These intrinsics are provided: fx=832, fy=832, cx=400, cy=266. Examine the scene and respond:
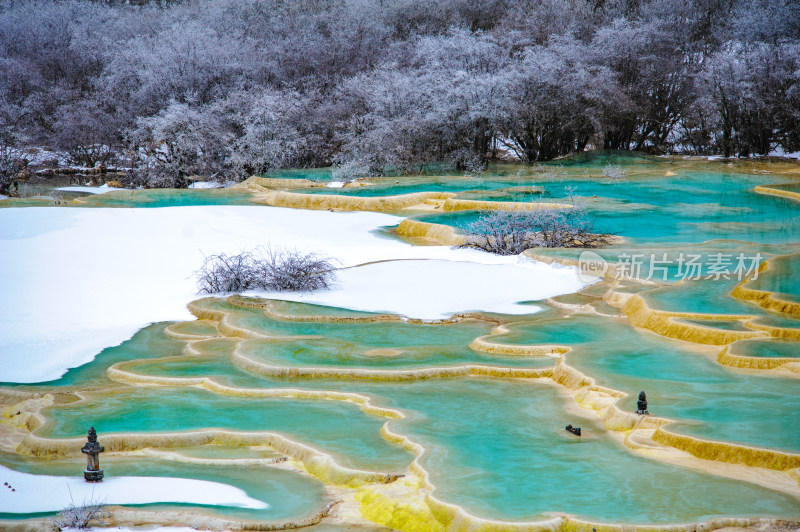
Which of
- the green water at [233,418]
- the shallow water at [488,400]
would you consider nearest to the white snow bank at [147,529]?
the shallow water at [488,400]

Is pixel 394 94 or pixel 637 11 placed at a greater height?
pixel 637 11

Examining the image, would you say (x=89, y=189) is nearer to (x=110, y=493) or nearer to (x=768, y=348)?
(x=110, y=493)

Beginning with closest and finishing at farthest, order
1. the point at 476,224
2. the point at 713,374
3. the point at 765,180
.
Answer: the point at 713,374
the point at 476,224
the point at 765,180

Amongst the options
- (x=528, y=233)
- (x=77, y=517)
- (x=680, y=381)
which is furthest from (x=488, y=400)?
(x=528, y=233)

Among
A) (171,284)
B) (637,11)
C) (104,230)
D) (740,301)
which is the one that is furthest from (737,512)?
(637,11)

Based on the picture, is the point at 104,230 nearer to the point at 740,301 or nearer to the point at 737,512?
the point at 740,301

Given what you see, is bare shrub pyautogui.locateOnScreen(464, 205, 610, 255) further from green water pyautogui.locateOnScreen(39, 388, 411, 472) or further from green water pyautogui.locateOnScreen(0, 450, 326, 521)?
green water pyautogui.locateOnScreen(0, 450, 326, 521)
